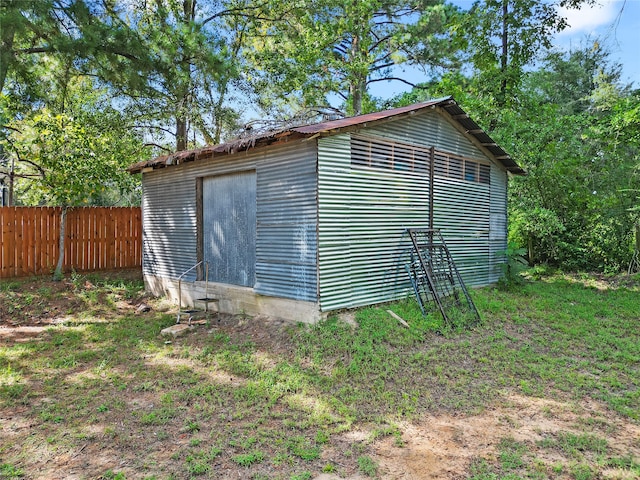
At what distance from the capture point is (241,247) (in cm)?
742

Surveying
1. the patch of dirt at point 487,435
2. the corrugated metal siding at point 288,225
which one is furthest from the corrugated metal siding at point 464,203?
the patch of dirt at point 487,435

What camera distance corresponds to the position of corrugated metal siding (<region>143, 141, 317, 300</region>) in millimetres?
6125

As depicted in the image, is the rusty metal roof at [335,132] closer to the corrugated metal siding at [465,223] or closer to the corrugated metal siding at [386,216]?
the corrugated metal siding at [386,216]

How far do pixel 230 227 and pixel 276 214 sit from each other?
1374mm

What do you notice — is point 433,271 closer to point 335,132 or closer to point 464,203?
point 464,203

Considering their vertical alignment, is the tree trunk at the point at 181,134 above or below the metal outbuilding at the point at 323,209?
above

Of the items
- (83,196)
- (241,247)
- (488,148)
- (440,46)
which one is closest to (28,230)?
(83,196)

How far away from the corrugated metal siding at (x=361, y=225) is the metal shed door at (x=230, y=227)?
1.60m

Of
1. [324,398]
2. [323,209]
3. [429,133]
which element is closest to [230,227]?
[323,209]

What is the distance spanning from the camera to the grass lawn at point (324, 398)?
3160mm

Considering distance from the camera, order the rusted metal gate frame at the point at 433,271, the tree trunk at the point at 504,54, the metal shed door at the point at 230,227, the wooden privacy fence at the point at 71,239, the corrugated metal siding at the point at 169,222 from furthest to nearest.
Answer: the tree trunk at the point at 504,54 → the wooden privacy fence at the point at 71,239 → the corrugated metal siding at the point at 169,222 → the metal shed door at the point at 230,227 → the rusted metal gate frame at the point at 433,271

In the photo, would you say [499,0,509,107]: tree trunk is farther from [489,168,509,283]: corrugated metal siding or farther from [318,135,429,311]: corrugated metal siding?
[318,135,429,311]: corrugated metal siding

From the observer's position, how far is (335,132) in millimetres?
6062

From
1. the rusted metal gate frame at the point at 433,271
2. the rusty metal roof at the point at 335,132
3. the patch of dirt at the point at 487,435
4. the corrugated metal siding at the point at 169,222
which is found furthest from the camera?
the corrugated metal siding at the point at 169,222
